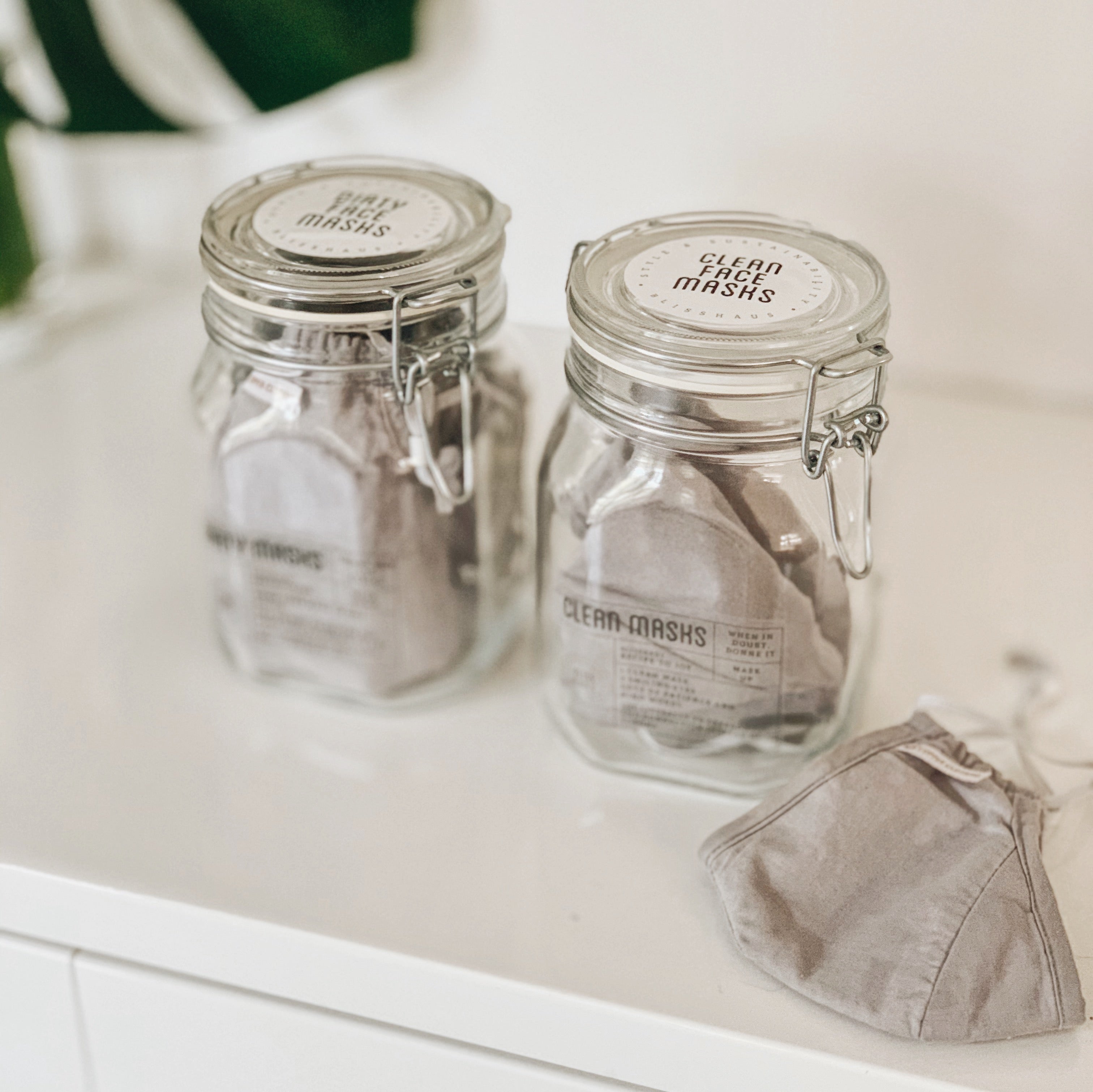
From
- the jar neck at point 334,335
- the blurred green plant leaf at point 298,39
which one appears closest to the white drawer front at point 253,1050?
the jar neck at point 334,335

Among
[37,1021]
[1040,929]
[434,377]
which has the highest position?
[434,377]

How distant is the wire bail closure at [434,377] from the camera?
48 cm

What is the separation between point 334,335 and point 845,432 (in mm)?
191

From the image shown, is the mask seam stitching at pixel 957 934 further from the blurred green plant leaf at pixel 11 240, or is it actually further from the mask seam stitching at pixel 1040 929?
the blurred green plant leaf at pixel 11 240

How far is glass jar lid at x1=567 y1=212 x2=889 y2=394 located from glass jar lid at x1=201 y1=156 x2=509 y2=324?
0.05 meters

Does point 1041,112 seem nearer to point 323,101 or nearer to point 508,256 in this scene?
point 508,256

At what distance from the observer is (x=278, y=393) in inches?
20.2

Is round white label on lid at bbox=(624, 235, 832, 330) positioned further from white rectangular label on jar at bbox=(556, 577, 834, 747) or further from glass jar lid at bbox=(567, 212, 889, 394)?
white rectangular label on jar at bbox=(556, 577, 834, 747)

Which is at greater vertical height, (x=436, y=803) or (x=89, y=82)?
(x=89, y=82)

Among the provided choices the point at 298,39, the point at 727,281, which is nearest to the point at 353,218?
the point at 727,281

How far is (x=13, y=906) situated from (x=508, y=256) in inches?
16.3

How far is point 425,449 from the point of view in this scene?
19.7 inches

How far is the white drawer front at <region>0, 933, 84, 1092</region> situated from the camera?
488 mm

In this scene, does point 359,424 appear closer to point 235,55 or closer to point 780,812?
point 780,812
